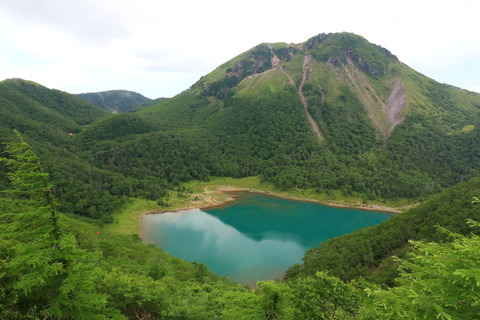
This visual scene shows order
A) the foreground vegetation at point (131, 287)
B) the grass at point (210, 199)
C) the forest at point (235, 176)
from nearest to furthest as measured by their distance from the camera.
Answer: the foreground vegetation at point (131, 287) → the forest at point (235, 176) → the grass at point (210, 199)

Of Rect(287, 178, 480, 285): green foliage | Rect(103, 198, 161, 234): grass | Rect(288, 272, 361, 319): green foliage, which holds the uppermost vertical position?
Rect(288, 272, 361, 319): green foliage

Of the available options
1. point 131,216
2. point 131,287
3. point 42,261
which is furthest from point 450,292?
point 131,216

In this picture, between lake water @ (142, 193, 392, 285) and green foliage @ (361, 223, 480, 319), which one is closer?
green foliage @ (361, 223, 480, 319)

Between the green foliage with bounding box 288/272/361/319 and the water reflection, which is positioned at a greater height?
the green foliage with bounding box 288/272/361/319

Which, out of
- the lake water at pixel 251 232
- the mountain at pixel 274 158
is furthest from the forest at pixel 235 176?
the lake water at pixel 251 232

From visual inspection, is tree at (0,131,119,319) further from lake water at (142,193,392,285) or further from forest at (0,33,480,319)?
lake water at (142,193,392,285)

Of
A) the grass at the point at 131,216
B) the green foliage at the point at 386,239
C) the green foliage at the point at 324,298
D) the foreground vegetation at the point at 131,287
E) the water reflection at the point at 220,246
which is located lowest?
the water reflection at the point at 220,246

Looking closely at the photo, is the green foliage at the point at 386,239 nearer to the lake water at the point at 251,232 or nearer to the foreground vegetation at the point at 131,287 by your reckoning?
the lake water at the point at 251,232

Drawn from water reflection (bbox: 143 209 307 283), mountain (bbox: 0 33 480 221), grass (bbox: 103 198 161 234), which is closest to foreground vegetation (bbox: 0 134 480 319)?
water reflection (bbox: 143 209 307 283)

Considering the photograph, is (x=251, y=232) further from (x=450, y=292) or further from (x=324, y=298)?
(x=450, y=292)
